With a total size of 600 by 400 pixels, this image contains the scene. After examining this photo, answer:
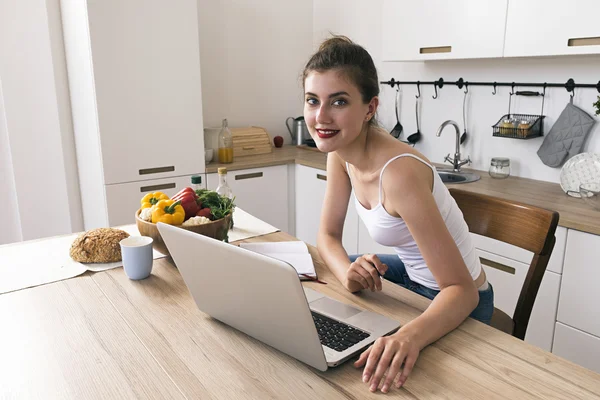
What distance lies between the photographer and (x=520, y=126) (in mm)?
2443

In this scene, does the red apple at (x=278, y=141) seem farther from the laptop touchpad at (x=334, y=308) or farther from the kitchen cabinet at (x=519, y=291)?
the laptop touchpad at (x=334, y=308)

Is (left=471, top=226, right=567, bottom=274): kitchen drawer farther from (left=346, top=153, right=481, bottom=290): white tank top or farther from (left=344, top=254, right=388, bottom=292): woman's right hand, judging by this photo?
(left=344, top=254, right=388, bottom=292): woman's right hand

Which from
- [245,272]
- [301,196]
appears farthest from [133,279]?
[301,196]

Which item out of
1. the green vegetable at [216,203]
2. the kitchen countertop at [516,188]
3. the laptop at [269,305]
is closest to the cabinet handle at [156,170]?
the kitchen countertop at [516,188]

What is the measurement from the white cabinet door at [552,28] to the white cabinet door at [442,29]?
0.06 metres

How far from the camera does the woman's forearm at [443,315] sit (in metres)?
0.96

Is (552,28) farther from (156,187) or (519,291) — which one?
(156,187)

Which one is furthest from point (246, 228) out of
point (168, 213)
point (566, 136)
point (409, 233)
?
point (566, 136)

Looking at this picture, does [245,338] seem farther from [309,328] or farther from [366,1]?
[366,1]

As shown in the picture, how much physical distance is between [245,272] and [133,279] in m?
0.55

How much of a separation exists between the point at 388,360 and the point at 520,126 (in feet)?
6.30

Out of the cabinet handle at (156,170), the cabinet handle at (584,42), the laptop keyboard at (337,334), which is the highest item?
the cabinet handle at (584,42)

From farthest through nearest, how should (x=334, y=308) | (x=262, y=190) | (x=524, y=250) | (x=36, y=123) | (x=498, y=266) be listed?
1. (x=262, y=190)
2. (x=36, y=123)
3. (x=498, y=266)
4. (x=524, y=250)
5. (x=334, y=308)

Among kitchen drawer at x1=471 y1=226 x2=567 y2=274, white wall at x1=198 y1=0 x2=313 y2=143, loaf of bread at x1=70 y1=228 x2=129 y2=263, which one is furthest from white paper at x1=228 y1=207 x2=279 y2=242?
white wall at x1=198 y1=0 x2=313 y2=143
